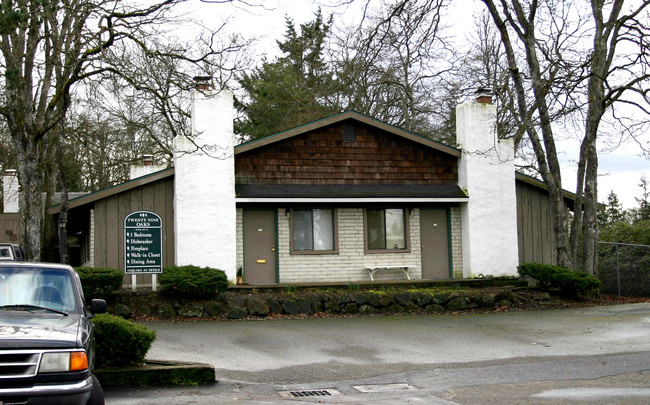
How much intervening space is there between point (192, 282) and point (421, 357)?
6429 mm

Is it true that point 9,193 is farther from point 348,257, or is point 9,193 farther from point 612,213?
point 612,213

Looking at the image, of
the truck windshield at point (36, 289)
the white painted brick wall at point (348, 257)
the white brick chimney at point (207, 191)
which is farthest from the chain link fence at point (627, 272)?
the truck windshield at point (36, 289)

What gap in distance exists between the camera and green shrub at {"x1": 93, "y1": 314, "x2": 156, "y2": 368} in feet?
30.3

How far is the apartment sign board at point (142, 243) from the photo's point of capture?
1672cm

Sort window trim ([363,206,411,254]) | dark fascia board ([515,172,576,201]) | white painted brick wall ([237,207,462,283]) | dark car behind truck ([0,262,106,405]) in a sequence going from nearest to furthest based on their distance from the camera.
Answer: dark car behind truck ([0,262,106,405]) → white painted brick wall ([237,207,462,283]) → window trim ([363,206,411,254]) → dark fascia board ([515,172,576,201])

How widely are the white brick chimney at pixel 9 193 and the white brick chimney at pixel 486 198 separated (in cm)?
2279

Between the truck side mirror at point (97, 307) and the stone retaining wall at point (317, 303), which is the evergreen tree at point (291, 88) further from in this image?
the truck side mirror at point (97, 307)

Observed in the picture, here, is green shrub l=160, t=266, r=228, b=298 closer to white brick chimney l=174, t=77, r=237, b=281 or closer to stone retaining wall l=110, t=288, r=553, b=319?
stone retaining wall l=110, t=288, r=553, b=319

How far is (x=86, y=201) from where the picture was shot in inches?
731

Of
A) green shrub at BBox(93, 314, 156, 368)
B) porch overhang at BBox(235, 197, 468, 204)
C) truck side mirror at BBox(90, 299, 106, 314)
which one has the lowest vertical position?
green shrub at BBox(93, 314, 156, 368)

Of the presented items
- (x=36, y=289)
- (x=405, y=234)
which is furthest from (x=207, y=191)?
(x=36, y=289)

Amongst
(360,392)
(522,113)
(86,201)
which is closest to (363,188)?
(522,113)

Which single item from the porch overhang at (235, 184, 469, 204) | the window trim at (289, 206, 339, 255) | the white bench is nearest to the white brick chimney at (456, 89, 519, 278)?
the porch overhang at (235, 184, 469, 204)

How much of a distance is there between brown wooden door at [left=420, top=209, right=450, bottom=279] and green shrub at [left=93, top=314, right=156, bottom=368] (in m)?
12.5
